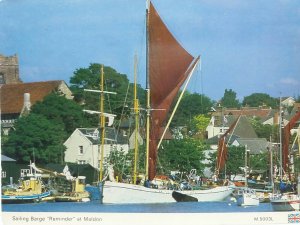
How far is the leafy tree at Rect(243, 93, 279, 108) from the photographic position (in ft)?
33.5

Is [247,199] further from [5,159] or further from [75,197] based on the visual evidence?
[5,159]

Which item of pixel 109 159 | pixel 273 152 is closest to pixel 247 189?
pixel 273 152

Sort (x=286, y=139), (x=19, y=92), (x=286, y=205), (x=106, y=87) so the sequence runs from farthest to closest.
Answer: (x=286, y=139), (x=106, y=87), (x=19, y=92), (x=286, y=205)

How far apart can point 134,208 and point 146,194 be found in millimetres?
626

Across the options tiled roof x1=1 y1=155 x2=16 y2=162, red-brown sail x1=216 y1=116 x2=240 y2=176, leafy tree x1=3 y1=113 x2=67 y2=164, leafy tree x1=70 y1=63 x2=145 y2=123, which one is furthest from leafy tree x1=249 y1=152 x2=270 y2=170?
tiled roof x1=1 y1=155 x2=16 y2=162

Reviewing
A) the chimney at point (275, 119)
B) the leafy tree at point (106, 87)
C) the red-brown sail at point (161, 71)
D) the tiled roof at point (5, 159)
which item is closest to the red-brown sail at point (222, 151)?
the chimney at point (275, 119)

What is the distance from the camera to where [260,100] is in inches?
404

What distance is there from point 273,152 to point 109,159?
1.27 meters

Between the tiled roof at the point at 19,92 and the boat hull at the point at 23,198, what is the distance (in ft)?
2.02

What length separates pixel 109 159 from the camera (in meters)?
11.0

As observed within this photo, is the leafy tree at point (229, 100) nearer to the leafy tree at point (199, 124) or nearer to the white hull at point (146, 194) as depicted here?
the leafy tree at point (199, 124)

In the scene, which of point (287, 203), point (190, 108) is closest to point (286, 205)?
point (287, 203)
